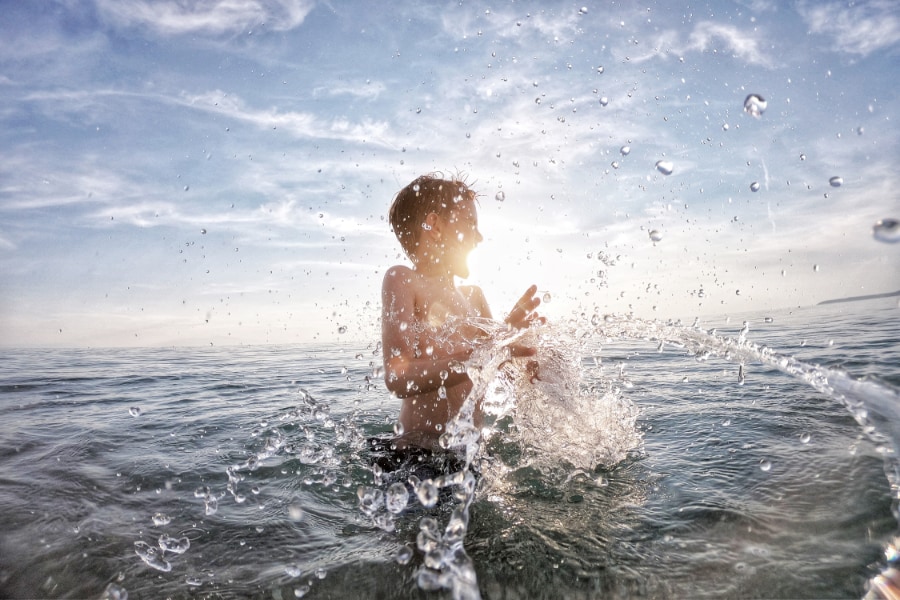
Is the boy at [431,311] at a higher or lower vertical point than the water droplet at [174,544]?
higher

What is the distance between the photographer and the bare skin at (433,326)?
121 inches

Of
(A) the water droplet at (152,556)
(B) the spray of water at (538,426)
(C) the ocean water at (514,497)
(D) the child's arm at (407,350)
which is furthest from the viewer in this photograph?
(D) the child's arm at (407,350)

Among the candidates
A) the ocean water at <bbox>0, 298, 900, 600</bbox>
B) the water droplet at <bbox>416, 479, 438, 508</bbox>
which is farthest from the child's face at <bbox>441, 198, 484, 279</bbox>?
the water droplet at <bbox>416, 479, 438, 508</bbox>

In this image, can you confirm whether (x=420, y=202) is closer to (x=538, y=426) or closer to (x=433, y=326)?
(x=433, y=326)

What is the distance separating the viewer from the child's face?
142 inches

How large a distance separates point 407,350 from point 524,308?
0.82m

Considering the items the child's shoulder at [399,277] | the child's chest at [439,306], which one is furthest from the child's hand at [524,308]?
the child's shoulder at [399,277]

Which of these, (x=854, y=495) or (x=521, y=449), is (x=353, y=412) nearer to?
(x=521, y=449)

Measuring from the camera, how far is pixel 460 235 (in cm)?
366

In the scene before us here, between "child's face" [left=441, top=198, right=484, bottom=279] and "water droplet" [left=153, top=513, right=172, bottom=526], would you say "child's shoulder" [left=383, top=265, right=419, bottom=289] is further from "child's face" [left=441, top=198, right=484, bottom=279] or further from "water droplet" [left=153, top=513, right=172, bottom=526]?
"water droplet" [left=153, top=513, right=172, bottom=526]

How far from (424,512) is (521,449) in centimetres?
129

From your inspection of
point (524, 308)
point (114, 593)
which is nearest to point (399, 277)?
point (524, 308)

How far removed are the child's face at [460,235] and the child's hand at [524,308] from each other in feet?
3.05

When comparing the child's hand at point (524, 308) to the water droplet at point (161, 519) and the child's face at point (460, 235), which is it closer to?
the child's face at point (460, 235)
